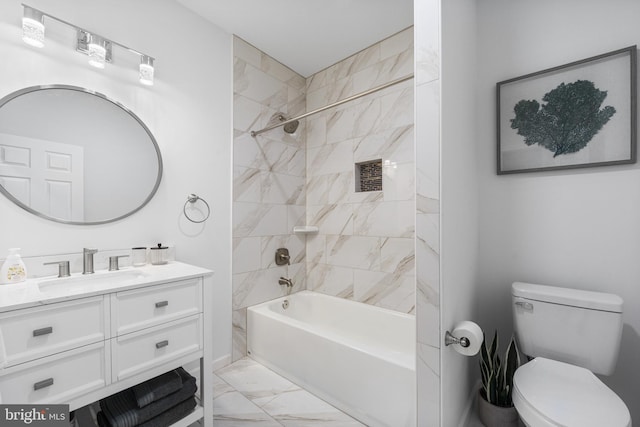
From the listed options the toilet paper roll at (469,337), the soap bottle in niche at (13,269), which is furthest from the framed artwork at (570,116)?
the soap bottle in niche at (13,269)

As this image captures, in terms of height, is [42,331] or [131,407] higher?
[42,331]

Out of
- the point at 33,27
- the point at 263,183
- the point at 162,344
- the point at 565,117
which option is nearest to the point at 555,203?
the point at 565,117

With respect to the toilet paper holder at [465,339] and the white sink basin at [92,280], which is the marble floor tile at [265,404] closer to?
the toilet paper holder at [465,339]

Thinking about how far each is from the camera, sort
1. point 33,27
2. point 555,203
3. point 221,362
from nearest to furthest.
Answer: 1. point 33,27
2. point 555,203
3. point 221,362

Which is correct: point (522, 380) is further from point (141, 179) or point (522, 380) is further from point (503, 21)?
point (141, 179)

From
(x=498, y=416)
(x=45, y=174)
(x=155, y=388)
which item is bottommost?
(x=498, y=416)

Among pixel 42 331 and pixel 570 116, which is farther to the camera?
pixel 570 116

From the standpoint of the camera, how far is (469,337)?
4.04 feet

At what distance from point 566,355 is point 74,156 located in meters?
2.82

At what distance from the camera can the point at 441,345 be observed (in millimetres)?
1189

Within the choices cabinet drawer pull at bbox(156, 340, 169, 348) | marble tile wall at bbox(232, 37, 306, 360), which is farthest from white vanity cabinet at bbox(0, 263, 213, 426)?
marble tile wall at bbox(232, 37, 306, 360)

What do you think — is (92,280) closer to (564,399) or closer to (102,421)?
(102,421)

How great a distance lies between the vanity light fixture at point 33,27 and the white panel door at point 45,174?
1.52 feet

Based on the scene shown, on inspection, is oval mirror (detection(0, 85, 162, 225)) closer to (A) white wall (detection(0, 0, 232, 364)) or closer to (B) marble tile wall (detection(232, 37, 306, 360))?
(A) white wall (detection(0, 0, 232, 364))
